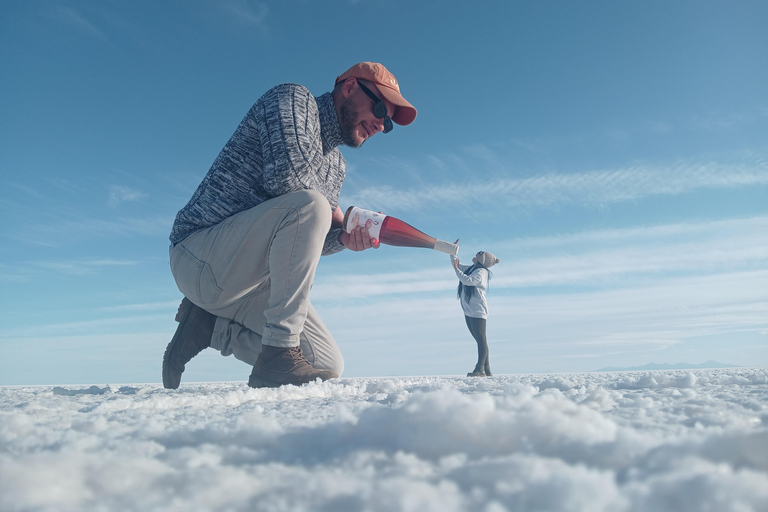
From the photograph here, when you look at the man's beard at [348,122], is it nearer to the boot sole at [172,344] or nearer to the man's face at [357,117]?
the man's face at [357,117]

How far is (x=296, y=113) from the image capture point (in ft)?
7.79

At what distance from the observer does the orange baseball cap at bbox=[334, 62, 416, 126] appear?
272 centimetres

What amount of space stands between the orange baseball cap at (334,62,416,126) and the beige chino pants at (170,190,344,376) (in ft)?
2.73

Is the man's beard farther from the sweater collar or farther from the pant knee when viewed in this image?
the pant knee

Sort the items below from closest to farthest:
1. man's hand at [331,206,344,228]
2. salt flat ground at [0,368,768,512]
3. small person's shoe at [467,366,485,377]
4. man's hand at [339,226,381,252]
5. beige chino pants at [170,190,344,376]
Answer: salt flat ground at [0,368,768,512] < beige chino pants at [170,190,344,376] < man's hand at [339,226,381,252] < man's hand at [331,206,344,228] < small person's shoe at [467,366,485,377]

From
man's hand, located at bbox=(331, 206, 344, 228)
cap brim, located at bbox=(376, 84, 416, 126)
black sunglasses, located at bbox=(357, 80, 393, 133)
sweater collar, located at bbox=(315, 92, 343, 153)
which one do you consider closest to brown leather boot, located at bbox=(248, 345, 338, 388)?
man's hand, located at bbox=(331, 206, 344, 228)

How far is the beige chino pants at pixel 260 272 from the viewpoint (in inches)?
89.4

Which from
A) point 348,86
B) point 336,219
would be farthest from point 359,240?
point 348,86

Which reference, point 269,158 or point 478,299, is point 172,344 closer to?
point 269,158

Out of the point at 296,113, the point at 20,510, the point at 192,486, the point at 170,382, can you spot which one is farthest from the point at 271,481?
the point at 170,382

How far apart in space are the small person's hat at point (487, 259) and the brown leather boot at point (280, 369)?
15.2 feet

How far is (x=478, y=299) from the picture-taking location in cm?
609

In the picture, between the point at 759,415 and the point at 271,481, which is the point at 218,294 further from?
the point at 759,415

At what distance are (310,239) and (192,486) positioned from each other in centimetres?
178
